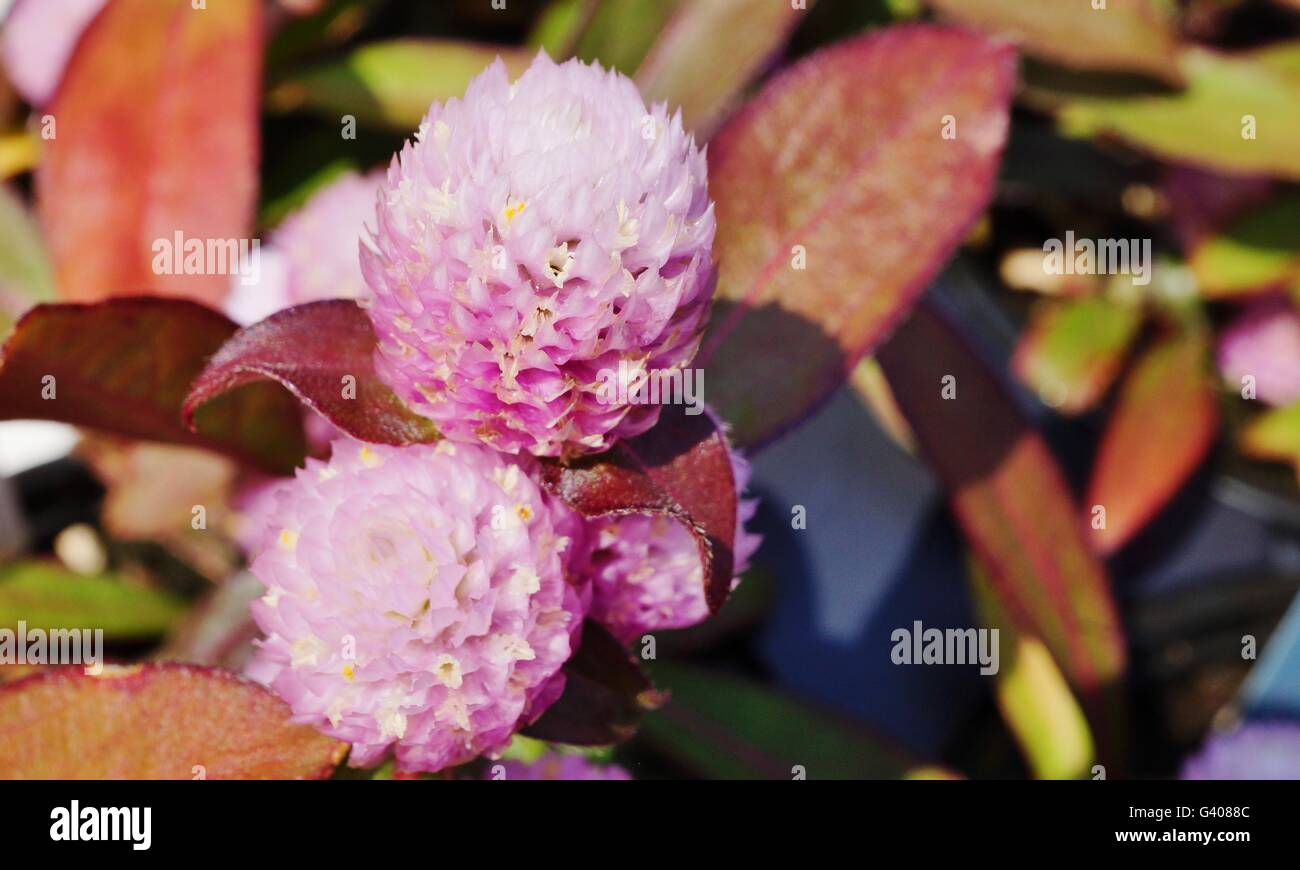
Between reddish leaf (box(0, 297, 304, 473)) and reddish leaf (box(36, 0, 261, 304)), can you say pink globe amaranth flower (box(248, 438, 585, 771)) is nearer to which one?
reddish leaf (box(0, 297, 304, 473))

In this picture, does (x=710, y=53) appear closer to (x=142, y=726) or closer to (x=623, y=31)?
(x=623, y=31)

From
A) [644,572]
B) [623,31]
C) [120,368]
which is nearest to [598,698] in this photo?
[644,572]

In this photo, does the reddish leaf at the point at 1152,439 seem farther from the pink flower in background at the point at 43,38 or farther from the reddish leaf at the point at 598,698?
the pink flower in background at the point at 43,38

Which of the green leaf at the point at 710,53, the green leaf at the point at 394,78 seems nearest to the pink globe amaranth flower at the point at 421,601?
the green leaf at the point at 710,53

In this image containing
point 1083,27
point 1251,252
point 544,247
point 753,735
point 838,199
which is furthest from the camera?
point 1251,252

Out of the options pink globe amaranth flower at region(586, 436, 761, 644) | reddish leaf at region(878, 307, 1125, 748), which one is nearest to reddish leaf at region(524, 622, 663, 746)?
pink globe amaranth flower at region(586, 436, 761, 644)
